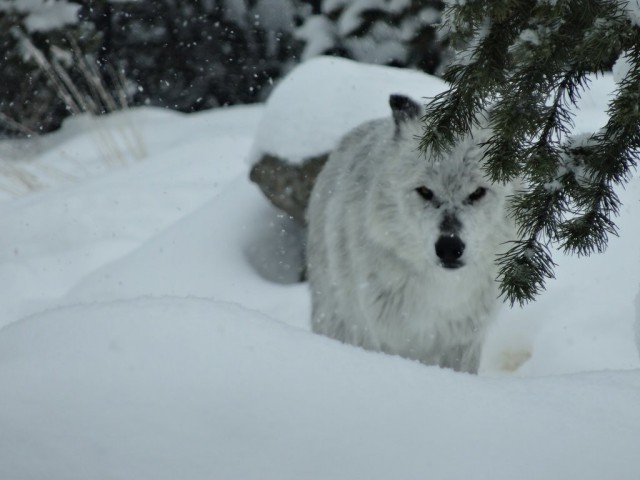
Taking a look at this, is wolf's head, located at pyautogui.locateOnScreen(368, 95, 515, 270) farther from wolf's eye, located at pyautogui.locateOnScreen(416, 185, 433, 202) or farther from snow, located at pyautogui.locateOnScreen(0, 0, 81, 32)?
snow, located at pyautogui.locateOnScreen(0, 0, 81, 32)

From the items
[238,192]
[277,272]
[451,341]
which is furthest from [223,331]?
[238,192]

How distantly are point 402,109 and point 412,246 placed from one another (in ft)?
2.15

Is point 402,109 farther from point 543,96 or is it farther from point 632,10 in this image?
point 632,10

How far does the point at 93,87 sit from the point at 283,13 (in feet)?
8.91

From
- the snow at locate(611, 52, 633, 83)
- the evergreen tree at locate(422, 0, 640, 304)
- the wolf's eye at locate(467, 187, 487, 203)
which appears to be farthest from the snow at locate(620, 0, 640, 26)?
the wolf's eye at locate(467, 187, 487, 203)

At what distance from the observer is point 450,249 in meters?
3.11

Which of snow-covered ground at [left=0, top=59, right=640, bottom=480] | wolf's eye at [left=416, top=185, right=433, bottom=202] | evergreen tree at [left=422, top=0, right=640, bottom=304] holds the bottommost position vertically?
wolf's eye at [left=416, top=185, right=433, bottom=202]

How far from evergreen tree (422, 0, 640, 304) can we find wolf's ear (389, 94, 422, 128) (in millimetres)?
1589

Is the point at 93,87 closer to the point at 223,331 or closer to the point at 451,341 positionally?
the point at 451,341

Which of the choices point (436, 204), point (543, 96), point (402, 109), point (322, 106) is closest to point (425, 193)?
point (436, 204)

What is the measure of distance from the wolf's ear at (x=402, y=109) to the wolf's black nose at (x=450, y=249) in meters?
0.71

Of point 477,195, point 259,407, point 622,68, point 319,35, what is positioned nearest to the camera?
point 259,407

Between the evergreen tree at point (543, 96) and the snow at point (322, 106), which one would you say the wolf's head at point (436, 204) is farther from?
the snow at point (322, 106)

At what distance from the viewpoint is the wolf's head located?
10.4ft
